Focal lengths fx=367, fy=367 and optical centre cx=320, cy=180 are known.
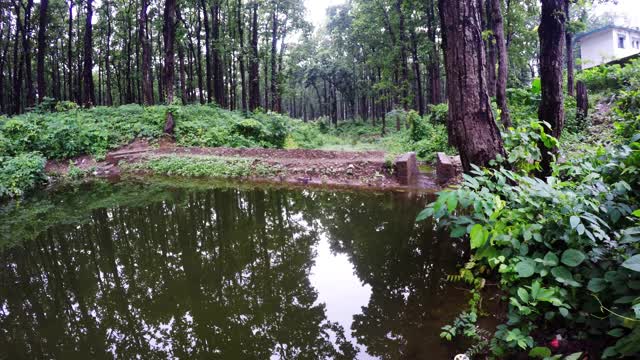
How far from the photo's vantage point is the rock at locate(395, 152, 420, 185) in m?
10.2

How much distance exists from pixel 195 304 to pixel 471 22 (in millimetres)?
4413

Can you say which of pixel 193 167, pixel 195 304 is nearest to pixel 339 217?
pixel 195 304

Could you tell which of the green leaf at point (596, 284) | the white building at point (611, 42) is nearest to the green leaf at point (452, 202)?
the green leaf at point (596, 284)

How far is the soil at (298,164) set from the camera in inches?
419

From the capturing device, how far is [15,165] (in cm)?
1162

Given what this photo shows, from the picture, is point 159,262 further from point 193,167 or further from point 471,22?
point 193,167

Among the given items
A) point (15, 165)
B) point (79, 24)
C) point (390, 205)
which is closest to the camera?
point (390, 205)

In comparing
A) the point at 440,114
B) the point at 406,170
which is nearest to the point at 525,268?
the point at 406,170

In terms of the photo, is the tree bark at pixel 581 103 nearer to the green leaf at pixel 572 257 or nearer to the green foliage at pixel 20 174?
the green leaf at pixel 572 257

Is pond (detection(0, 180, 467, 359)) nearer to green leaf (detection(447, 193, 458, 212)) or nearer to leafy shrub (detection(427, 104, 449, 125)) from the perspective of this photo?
green leaf (detection(447, 193, 458, 212))

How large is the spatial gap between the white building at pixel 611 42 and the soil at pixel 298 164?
26.9m

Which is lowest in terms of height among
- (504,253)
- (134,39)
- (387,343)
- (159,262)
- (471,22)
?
(387,343)

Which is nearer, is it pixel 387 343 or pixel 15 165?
pixel 387 343

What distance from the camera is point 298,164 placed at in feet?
39.2
